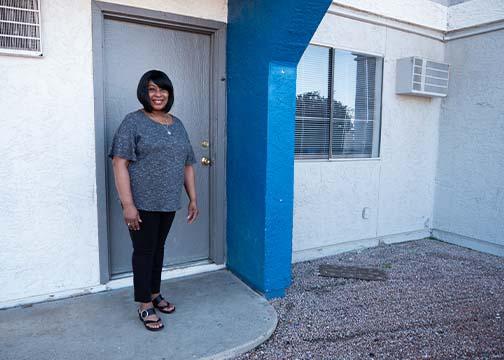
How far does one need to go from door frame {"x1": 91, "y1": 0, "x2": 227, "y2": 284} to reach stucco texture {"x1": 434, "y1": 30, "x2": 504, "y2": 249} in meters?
3.27

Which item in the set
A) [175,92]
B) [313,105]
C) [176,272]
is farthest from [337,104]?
[176,272]

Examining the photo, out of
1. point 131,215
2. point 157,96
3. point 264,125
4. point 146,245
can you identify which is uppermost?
point 157,96

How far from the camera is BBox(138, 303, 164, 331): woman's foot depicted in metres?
2.54

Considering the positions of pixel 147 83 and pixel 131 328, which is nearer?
pixel 147 83

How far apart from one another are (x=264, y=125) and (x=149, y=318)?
162cm

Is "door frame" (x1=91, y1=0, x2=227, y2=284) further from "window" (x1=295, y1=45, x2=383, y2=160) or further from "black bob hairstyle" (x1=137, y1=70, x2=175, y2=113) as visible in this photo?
"window" (x1=295, y1=45, x2=383, y2=160)

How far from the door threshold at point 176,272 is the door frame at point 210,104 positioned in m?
0.06

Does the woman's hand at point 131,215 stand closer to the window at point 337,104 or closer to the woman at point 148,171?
the woman at point 148,171

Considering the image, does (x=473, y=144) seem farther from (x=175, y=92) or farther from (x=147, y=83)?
(x=147, y=83)

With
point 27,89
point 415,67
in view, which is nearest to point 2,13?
point 27,89

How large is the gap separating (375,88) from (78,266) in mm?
3712

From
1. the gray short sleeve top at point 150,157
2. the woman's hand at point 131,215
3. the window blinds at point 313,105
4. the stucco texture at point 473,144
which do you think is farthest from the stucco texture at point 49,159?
the stucco texture at point 473,144

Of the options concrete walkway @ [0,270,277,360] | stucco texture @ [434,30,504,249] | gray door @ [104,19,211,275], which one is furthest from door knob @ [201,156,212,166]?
stucco texture @ [434,30,504,249]

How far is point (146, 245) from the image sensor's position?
2.52 m
